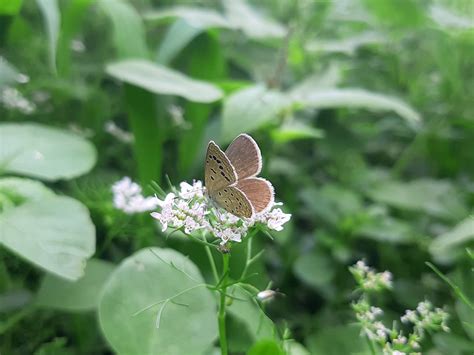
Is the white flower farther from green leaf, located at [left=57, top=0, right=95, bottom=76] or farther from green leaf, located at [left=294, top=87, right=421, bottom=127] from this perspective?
green leaf, located at [left=57, top=0, right=95, bottom=76]

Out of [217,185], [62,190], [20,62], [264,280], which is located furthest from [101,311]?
[20,62]

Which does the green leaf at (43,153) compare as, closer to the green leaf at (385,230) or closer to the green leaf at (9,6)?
the green leaf at (9,6)

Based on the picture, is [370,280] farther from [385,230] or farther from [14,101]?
[14,101]

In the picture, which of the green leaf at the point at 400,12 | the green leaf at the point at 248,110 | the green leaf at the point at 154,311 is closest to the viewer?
the green leaf at the point at 154,311

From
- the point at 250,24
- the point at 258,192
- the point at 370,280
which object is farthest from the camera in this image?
the point at 250,24

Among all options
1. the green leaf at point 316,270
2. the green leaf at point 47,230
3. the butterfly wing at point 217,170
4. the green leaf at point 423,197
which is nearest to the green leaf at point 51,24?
the green leaf at point 47,230

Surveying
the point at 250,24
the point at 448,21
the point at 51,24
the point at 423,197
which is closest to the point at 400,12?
the point at 448,21
